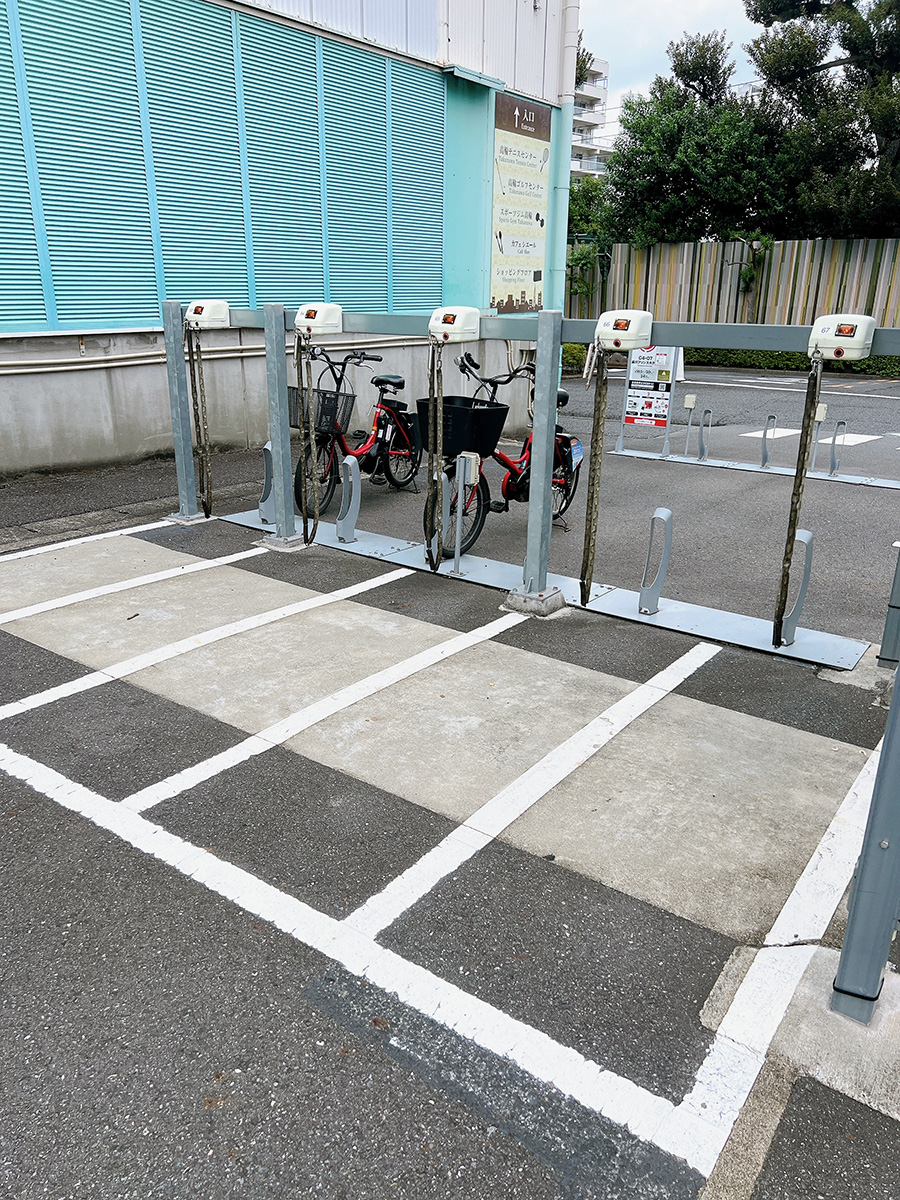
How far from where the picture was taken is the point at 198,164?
31.8ft

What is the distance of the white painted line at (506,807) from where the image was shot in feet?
9.99

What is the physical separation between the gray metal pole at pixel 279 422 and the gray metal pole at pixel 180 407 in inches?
34.6

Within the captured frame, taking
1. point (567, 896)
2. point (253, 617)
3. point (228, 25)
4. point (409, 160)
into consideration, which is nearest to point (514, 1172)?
point (567, 896)

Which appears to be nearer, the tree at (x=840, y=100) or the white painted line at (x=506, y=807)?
the white painted line at (x=506, y=807)

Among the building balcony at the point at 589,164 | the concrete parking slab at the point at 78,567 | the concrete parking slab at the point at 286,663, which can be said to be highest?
the building balcony at the point at 589,164

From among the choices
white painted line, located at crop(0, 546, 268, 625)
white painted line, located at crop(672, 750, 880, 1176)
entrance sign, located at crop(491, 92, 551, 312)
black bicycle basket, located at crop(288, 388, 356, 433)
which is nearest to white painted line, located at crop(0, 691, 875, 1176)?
white painted line, located at crop(672, 750, 880, 1176)

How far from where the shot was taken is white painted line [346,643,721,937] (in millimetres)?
3045

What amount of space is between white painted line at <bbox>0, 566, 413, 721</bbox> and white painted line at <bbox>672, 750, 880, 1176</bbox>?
355cm

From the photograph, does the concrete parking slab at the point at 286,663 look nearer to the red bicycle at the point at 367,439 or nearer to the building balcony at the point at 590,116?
the red bicycle at the point at 367,439

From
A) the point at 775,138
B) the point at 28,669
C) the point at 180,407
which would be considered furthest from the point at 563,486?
the point at 775,138

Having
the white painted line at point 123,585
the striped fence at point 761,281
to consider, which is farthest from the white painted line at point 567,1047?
the striped fence at point 761,281

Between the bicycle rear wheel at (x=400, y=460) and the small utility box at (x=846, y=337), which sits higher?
the small utility box at (x=846, y=337)

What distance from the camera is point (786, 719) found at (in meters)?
4.48

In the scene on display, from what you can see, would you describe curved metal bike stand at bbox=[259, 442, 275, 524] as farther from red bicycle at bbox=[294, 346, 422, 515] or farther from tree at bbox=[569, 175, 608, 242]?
tree at bbox=[569, 175, 608, 242]
